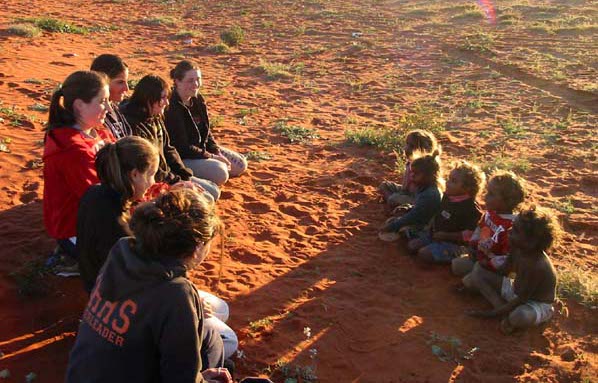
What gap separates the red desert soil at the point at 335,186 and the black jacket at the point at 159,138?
809 mm

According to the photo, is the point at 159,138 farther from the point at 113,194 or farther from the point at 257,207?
the point at 113,194

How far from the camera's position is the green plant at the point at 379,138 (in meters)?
7.73

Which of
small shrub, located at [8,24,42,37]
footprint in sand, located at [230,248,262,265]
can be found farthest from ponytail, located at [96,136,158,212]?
small shrub, located at [8,24,42,37]

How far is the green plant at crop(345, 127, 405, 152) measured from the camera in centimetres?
773

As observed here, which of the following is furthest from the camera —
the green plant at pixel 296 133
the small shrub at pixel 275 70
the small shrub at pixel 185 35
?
the small shrub at pixel 185 35

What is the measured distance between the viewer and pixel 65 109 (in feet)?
12.0

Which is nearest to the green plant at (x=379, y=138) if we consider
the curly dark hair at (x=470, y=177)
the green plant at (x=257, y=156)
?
the green plant at (x=257, y=156)

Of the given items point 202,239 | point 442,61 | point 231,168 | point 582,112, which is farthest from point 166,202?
point 442,61

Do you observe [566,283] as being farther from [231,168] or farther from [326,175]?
[231,168]

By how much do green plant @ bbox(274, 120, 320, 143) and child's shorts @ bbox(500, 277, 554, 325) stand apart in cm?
436

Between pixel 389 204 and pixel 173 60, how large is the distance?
8.44 metres

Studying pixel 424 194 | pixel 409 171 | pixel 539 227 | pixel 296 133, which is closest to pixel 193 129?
pixel 409 171

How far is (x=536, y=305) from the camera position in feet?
12.8

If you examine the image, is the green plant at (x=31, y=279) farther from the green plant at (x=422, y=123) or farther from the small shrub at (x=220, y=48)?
the small shrub at (x=220, y=48)
